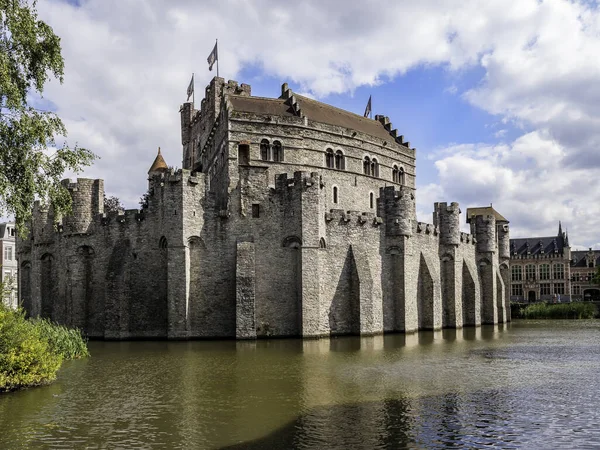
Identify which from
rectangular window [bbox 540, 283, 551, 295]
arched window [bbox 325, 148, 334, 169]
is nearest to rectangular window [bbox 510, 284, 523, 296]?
rectangular window [bbox 540, 283, 551, 295]

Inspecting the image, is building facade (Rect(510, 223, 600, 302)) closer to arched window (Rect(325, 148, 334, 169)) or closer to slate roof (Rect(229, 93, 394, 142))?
slate roof (Rect(229, 93, 394, 142))

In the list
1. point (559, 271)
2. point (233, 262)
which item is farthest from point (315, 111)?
point (559, 271)

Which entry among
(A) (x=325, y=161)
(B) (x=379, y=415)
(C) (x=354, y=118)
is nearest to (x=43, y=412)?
(B) (x=379, y=415)

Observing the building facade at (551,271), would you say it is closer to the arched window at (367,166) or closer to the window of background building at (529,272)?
the window of background building at (529,272)

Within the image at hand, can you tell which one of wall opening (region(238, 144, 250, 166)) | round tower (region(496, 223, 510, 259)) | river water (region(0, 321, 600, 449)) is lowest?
river water (region(0, 321, 600, 449))

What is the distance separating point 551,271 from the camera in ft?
255

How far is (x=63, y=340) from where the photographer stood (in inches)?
875

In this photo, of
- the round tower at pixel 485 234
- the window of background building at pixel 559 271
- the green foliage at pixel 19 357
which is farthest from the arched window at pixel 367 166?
the window of background building at pixel 559 271

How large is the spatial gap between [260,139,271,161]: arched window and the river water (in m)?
18.5

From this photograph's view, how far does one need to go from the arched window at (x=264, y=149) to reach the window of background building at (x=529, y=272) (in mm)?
51791

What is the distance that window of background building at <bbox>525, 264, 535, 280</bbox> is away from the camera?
7838cm

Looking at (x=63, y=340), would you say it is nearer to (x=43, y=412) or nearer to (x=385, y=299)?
(x=43, y=412)

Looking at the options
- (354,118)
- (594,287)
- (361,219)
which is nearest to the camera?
(361,219)

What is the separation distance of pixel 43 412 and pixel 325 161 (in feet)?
102
